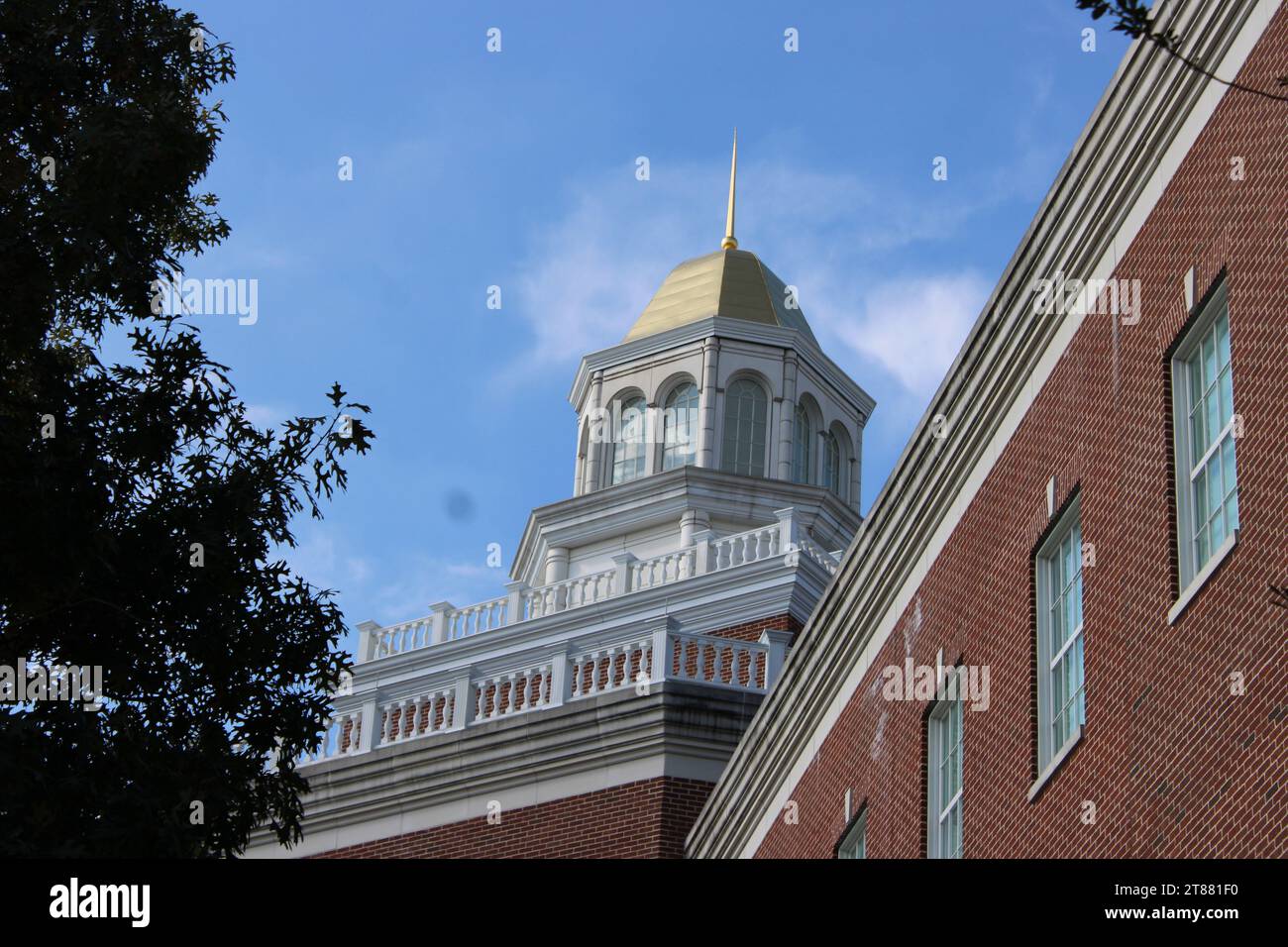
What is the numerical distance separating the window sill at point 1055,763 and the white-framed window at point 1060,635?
0.34 feet

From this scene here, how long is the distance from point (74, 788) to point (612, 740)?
1675 centimetres

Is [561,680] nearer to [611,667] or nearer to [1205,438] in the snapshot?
[611,667]

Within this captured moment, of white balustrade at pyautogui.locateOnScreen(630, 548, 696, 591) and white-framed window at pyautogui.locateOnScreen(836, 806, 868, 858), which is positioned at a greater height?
white balustrade at pyautogui.locateOnScreen(630, 548, 696, 591)

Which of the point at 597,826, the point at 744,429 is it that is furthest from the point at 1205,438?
the point at 744,429

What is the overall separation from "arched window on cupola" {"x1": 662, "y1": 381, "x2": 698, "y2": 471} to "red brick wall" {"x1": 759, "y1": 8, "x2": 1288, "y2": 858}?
24.0 m

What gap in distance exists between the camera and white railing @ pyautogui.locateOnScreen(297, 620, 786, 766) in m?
31.3

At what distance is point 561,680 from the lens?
104 ft

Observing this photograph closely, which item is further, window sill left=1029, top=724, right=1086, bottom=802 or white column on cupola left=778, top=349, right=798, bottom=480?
white column on cupola left=778, top=349, right=798, bottom=480

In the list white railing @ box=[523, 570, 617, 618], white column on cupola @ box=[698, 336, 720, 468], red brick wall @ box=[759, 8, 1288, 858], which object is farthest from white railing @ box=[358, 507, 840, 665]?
red brick wall @ box=[759, 8, 1288, 858]

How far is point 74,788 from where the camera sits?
14.2 m

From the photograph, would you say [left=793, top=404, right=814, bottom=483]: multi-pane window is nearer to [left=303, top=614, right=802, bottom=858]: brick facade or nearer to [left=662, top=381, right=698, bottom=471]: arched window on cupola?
[left=662, top=381, right=698, bottom=471]: arched window on cupola
